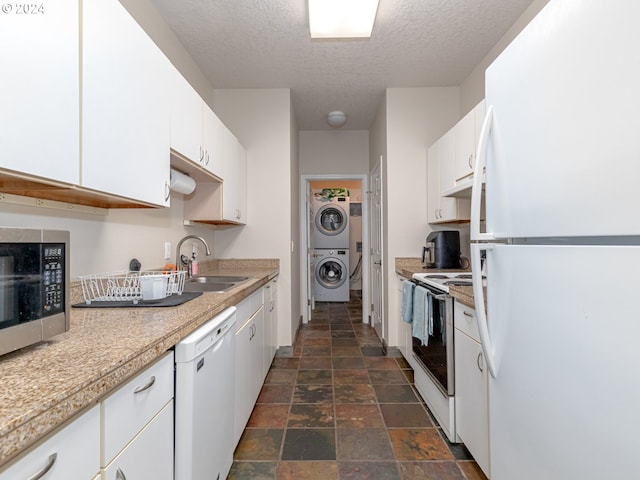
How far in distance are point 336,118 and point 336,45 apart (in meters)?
1.29

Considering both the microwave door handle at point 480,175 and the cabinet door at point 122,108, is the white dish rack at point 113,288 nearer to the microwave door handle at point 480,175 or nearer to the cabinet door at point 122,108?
the cabinet door at point 122,108

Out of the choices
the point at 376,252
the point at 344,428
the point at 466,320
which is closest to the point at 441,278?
the point at 466,320

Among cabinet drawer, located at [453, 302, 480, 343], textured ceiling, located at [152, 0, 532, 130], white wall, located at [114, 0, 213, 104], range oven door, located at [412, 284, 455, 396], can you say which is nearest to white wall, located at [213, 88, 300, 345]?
textured ceiling, located at [152, 0, 532, 130]

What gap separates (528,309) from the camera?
0.84 metres

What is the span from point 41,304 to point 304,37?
7.77 feet

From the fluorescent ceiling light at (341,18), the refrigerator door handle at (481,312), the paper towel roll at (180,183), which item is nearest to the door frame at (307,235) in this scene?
the fluorescent ceiling light at (341,18)

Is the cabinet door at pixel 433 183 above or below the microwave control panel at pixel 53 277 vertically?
above

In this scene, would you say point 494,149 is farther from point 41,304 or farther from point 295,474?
point 295,474

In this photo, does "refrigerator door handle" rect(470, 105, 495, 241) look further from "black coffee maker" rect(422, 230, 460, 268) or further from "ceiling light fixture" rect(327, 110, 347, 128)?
"ceiling light fixture" rect(327, 110, 347, 128)

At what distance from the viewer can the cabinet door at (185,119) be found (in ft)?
5.19

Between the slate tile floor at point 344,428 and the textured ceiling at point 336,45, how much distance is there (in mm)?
2615

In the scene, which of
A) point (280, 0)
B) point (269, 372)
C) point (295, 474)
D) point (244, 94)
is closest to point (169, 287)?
point (295, 474)

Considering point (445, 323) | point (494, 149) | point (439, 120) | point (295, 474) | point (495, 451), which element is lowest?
point (295, 474)

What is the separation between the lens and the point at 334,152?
170 inches
